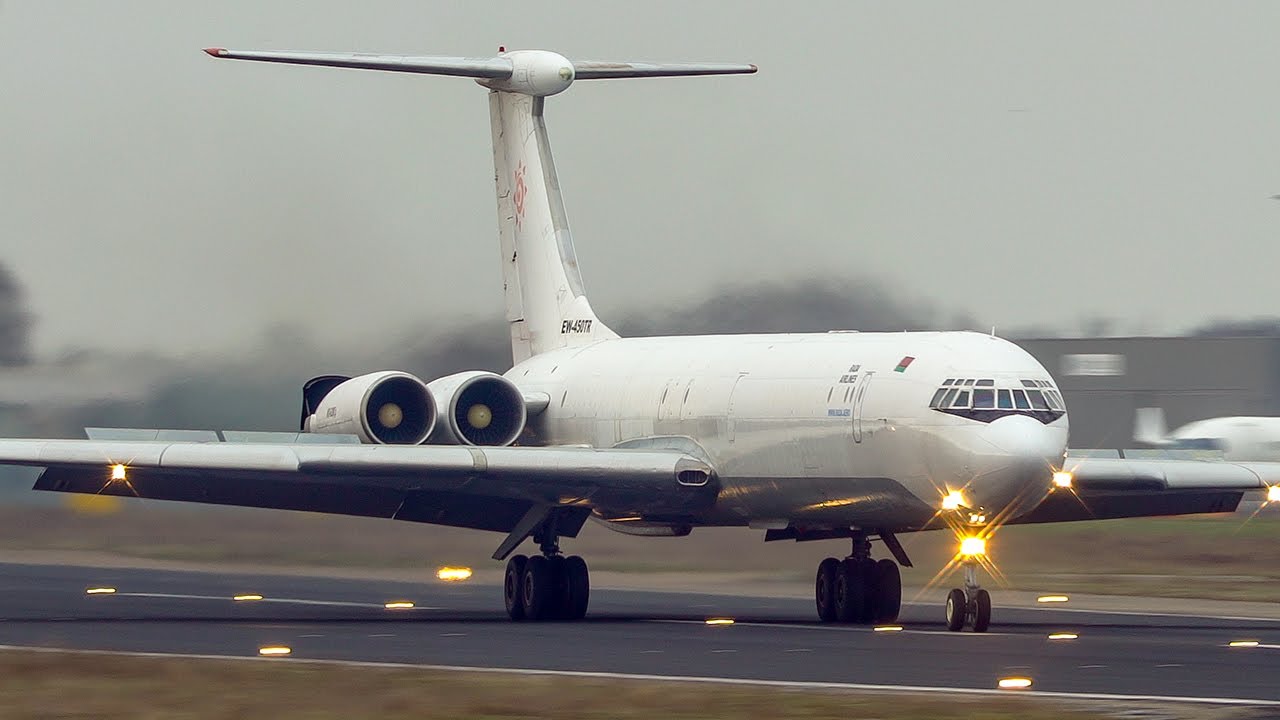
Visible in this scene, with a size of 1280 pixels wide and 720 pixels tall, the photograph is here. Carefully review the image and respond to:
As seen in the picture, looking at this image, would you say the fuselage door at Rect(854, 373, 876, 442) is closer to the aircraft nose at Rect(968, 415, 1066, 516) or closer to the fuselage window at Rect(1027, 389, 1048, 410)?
the aircraft nose at Rect(968, 415, 1066, 516)

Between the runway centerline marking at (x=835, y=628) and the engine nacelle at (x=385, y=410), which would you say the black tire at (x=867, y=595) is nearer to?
the runway centerline marking at (x=835, y=628)

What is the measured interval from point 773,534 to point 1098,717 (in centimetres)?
1320

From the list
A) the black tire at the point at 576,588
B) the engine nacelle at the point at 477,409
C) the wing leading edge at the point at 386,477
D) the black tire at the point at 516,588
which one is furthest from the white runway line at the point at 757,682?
the engine nacelle at the point at 477,409

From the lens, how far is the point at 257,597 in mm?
31625

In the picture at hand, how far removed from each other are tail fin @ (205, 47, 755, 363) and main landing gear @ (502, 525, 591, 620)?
5.35 metres

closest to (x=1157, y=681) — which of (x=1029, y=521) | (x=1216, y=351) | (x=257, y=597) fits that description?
(x=1029, y=521)

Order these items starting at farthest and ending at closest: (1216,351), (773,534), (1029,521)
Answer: (1216,351) → (773,534) → (1029,521)

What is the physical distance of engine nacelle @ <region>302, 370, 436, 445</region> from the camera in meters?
27.8

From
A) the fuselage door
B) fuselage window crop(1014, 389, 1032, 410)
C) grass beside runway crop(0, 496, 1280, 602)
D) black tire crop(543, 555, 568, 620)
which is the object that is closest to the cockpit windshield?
fuselage window crop(1014, 389, 1032, 410)

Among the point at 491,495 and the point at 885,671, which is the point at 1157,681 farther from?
the point at 491,495

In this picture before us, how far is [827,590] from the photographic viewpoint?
2650 cm

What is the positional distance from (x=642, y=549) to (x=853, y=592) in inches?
382

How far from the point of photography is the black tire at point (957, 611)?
23016 millimetres

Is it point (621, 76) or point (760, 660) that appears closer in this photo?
point (760, 660)
